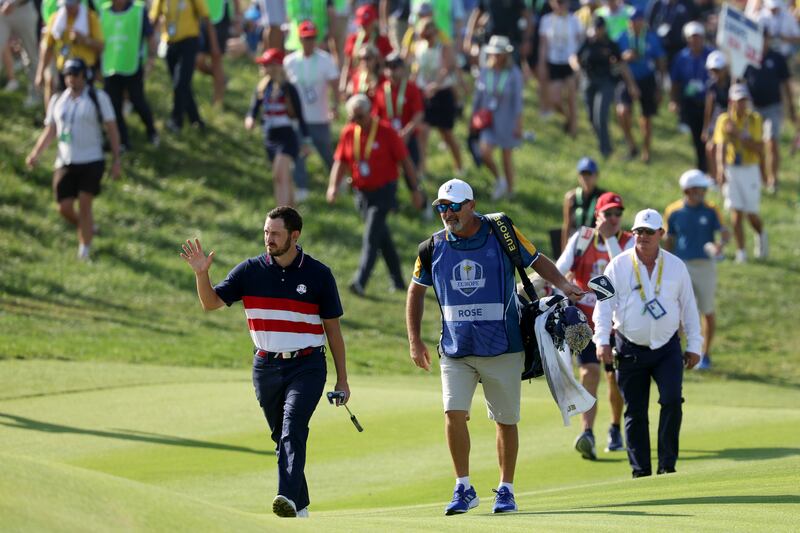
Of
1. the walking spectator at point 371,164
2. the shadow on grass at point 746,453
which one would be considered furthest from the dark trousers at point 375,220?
the shadow on grass at point 746,453

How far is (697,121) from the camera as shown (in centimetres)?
2545

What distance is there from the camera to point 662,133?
96.5ft

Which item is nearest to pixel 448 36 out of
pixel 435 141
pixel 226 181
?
pixel 435 141

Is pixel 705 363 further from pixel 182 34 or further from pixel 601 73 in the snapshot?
pixel 182 34

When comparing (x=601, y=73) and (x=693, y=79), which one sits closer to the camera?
(x=693, y=79)

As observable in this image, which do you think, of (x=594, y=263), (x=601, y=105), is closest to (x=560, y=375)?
(x=594, y=263)

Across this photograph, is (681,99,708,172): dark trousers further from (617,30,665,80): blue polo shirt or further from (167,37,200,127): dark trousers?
(167,37,200,127): dark trousers

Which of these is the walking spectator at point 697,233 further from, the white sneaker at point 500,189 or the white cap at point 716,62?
the white sneaker at point 500,189

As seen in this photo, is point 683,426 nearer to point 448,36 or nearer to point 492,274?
point 492,274

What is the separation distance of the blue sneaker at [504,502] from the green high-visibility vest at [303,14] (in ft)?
48.5

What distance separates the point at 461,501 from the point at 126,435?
155 inches

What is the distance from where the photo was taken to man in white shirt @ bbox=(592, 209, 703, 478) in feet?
37.2

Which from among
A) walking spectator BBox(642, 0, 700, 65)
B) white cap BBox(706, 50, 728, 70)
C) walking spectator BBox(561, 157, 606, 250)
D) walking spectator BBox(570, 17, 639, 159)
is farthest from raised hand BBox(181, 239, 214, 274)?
walking spectator BBox(642, 0, 700, 65)

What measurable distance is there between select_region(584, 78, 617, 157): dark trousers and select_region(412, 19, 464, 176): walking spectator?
329 cm
